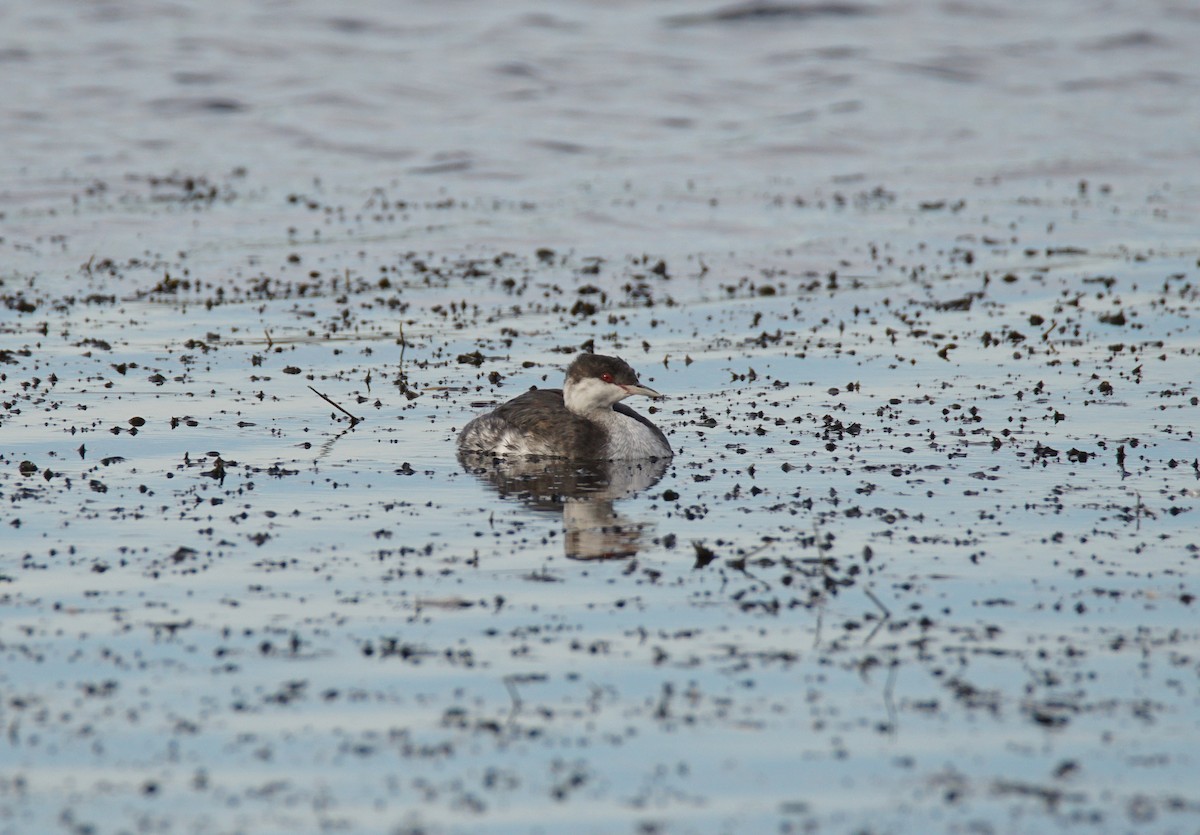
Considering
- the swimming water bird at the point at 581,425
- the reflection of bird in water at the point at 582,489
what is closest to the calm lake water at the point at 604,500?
the reflection of bird in water at the point at 582,489

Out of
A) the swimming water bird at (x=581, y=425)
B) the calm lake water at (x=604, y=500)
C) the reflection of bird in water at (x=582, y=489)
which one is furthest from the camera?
the swimming water bird at (x=581, y=425)

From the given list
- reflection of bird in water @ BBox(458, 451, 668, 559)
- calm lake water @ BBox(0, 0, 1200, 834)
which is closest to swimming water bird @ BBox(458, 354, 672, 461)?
reflection of bird in water @ BBox(458, 451, 668, 559)

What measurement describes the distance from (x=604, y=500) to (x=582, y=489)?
551mm

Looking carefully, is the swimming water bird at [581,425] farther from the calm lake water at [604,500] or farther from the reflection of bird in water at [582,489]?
the calm lake water at [604,500]

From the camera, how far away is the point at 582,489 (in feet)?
43.4

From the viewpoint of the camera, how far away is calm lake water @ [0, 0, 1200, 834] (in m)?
7.19

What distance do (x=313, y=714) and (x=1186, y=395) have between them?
11335 millimetres

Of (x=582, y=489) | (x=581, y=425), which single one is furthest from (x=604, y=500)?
(x=581, y=425)

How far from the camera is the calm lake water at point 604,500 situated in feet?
23.6

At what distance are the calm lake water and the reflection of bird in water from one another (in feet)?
0.20

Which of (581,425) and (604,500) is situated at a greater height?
(581,425)

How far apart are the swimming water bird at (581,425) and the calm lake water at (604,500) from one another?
40cm

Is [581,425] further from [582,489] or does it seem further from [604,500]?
[604,500]

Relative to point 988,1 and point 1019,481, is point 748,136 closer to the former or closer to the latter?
point 988,1
